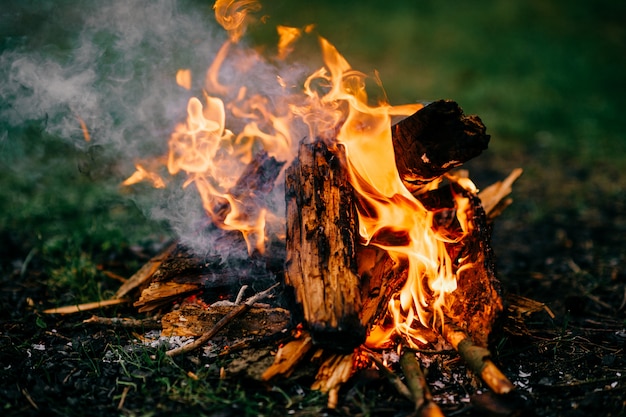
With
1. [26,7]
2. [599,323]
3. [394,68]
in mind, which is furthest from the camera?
[394,68]

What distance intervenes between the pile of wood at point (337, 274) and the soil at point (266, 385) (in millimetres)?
129

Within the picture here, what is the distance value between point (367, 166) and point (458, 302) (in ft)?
3.36

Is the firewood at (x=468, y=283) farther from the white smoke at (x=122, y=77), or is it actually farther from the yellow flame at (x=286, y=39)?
the yellow flame at (x=286, y=39)

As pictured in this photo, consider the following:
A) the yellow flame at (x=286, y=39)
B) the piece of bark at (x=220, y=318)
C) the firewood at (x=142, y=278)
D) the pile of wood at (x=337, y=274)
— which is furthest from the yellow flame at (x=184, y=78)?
the piece of bark at (x=220, y=318)

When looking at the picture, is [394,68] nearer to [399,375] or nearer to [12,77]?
[12,77]

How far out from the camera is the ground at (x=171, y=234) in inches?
115

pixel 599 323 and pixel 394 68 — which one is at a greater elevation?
pixel 599 323

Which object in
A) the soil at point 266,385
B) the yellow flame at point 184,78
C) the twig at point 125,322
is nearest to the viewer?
the soil at point 266,385

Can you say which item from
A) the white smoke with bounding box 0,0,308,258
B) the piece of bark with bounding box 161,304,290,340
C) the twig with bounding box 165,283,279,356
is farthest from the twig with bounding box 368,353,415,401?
the white smoke with bounding box 0,0,308,258

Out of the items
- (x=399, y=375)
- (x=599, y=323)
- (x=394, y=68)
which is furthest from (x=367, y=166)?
(x=394, y=68)

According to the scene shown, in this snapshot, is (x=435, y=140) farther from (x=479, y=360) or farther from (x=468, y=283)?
(x=479, y=360)

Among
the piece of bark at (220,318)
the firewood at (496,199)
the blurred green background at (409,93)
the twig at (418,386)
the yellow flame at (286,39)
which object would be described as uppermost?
the yellow flame at (286,39)

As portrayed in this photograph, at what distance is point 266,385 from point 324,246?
83cm

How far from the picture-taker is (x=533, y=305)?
3.71m
